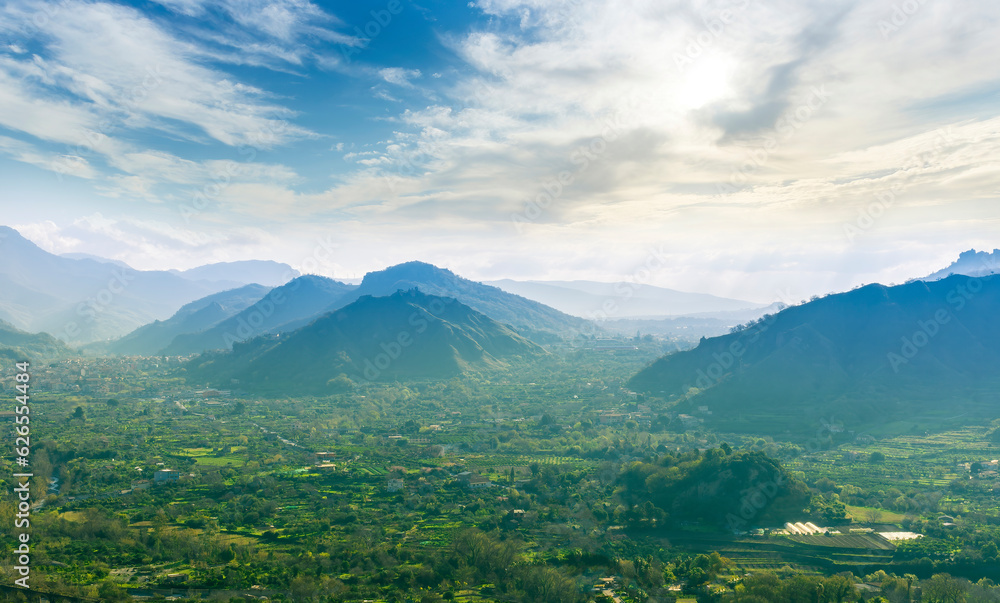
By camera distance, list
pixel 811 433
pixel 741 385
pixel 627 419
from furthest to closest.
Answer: pixel 741 385, pixel 627 419, pixel 811 433

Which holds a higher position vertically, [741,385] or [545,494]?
[741,385]

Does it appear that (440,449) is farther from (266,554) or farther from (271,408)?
(271,408)

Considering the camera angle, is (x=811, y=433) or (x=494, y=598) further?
(x=811, y=433)

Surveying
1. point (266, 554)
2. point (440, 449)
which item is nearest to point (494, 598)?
point (266, 554)

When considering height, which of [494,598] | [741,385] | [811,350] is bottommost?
[494,598]

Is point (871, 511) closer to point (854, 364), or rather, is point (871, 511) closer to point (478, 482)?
point (478, 482)

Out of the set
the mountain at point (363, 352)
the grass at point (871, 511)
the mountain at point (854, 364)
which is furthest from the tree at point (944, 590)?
the mountain at point (363, 352)
